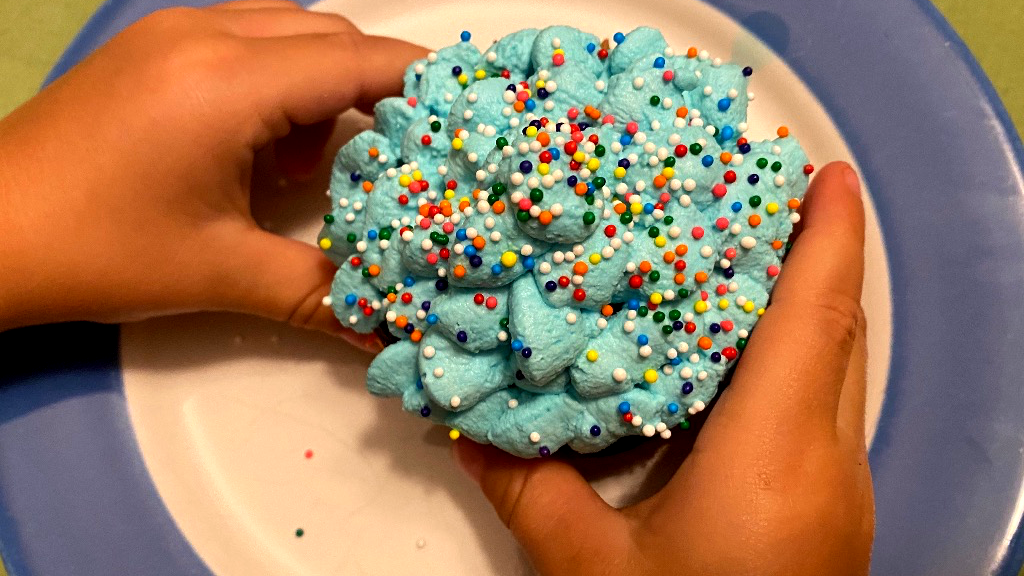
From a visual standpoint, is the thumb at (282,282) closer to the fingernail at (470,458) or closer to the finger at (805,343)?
the fingernail at (470,458)

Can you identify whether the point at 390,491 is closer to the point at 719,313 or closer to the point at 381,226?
the point at 381,226

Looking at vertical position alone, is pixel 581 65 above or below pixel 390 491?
above

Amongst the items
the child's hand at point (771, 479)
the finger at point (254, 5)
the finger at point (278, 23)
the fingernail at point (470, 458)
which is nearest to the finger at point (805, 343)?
the child's hand at point (771, 479)

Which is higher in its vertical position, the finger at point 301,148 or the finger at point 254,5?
the finger at point 254,5

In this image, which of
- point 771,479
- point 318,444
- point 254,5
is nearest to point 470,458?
point 318,444

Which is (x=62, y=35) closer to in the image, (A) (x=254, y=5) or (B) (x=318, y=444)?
(A) (x=254, y=5)

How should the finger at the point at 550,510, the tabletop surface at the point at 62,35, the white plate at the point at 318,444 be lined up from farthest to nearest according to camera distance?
1. the tabletop surface at the point at 62,35
2. the white plate at the point at 318,444
3. the finger at the point at 550,510

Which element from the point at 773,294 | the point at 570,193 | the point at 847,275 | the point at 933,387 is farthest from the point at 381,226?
the point at 933,387
